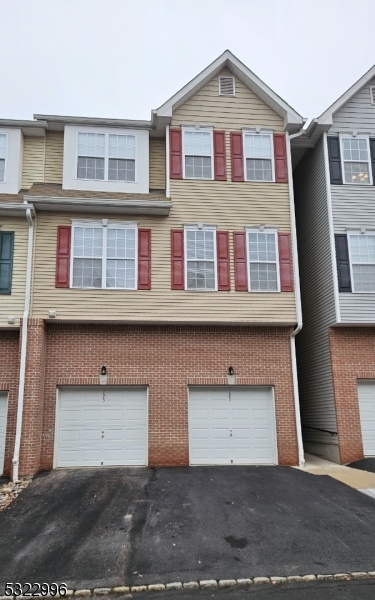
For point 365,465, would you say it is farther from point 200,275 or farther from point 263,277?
point 200,275

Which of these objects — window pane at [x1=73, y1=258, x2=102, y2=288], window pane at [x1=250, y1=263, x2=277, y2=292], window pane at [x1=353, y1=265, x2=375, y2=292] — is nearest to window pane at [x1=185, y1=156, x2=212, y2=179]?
window pane at [x1=250, y1=263, x2=277, y2=292]

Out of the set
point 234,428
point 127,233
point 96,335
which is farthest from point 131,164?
point 234,428

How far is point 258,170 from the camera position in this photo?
12602mm

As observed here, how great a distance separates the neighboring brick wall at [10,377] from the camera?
35.3 feet

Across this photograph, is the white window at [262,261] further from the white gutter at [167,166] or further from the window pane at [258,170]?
the white gutter at [167,166]

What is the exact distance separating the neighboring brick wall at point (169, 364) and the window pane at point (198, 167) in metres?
4.32

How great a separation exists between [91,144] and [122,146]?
34.5 inches

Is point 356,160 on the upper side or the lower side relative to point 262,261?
upper

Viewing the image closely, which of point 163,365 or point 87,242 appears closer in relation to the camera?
point 163,365

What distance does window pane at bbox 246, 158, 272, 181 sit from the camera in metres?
12.5

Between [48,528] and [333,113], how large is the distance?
41.4 feet

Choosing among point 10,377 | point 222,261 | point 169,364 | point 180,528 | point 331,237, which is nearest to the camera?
point 180,528

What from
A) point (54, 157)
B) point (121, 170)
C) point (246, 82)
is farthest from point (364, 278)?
point (54, 157)

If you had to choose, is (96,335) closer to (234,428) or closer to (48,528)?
(234,428)
